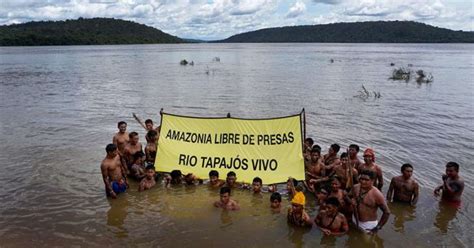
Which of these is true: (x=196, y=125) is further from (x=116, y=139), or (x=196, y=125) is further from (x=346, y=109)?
(x=346, y=109)

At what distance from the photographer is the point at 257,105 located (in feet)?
96.1

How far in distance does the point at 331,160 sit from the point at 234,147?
2.81m

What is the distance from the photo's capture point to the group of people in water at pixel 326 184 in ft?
30.9

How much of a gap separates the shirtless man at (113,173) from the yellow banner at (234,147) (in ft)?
3.47

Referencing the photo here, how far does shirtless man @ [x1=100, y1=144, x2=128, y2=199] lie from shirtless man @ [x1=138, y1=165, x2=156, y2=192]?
47 cm

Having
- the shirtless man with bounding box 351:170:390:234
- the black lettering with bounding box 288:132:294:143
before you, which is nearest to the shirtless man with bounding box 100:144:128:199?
the black lettering with bounding box 288:132:294:143

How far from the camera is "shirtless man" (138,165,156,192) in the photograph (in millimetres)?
12609

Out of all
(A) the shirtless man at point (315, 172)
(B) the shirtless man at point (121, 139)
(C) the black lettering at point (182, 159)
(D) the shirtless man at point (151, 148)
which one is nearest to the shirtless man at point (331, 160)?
(A) the shirtless man at point (315, 172)

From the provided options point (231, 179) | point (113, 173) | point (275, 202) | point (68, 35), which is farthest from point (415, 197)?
point (68, 35)

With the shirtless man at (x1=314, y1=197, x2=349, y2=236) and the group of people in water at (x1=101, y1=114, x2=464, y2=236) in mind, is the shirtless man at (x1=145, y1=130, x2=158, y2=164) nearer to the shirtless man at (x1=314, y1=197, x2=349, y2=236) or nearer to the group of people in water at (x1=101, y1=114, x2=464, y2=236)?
the group of people in water at (x1=101, y1=114, x2=464, y2=236)

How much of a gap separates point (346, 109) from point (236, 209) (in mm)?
17646

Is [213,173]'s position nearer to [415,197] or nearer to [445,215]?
[415,197]

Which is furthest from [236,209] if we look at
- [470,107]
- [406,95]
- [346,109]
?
[406,95]

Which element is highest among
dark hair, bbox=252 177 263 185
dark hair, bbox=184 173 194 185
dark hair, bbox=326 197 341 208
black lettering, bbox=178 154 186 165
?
black lettering, bbox=178 154 186 165
